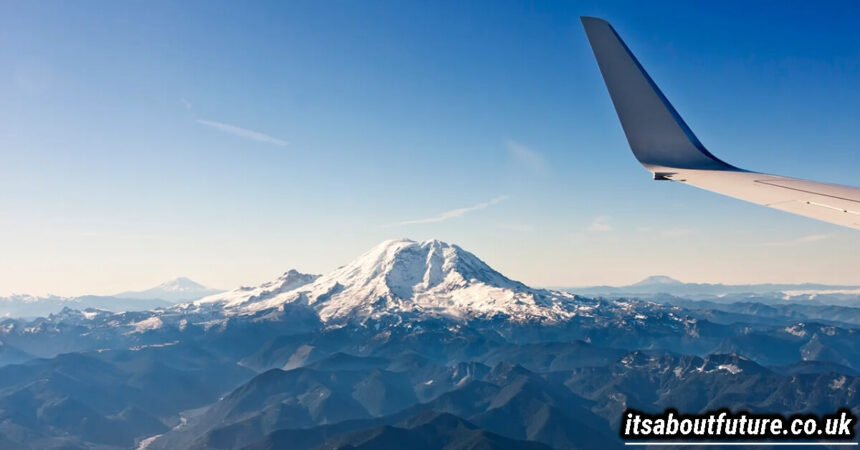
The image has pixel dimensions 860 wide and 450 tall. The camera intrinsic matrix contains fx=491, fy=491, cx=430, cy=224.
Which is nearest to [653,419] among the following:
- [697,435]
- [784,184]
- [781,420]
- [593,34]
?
[697,435]

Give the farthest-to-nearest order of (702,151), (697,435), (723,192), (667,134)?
1. (697,435)
2. (702,151)
3. (667,134)
4. (723,192)

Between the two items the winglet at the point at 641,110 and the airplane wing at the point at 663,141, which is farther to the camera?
the winglet at the point at 641,110

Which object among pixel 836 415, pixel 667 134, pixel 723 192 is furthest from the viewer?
pixel 836 415

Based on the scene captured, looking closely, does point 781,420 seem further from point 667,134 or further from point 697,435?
point 667,134

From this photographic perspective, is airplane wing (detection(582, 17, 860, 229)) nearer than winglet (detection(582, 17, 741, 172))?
Yes

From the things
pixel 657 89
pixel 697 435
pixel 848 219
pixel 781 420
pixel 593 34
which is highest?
pixel 593 34
